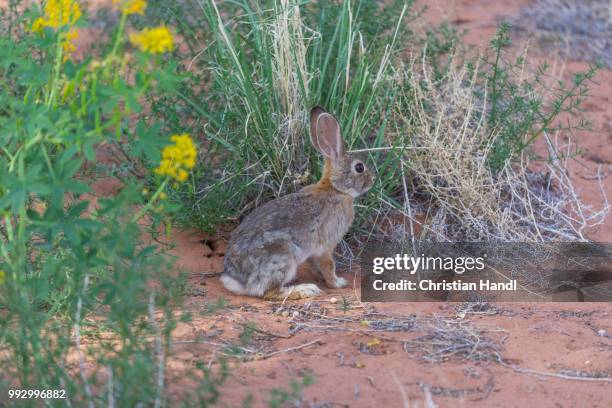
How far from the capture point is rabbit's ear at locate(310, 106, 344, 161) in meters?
5.87

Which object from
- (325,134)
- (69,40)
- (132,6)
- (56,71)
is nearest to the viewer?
(132,6)

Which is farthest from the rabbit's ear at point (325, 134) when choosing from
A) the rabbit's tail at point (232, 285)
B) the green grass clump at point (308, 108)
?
the rabbit's tail at point (232, 285)

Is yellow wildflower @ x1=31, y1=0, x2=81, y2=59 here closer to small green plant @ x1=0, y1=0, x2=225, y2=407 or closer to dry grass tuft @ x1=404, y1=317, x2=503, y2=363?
small green plant @ x1=0, y1=0, x2=225, y2=407

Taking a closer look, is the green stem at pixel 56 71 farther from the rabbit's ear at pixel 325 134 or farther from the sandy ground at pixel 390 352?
the rabbit's ear at pixel 325 134

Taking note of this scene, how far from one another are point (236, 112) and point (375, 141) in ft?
3.12

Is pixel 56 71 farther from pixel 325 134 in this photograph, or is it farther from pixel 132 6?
pixel 325 134

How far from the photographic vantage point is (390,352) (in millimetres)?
4695

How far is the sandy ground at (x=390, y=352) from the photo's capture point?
166 inches

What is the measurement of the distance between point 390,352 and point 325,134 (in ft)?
5.80

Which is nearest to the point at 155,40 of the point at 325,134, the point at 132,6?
the point at 132,6

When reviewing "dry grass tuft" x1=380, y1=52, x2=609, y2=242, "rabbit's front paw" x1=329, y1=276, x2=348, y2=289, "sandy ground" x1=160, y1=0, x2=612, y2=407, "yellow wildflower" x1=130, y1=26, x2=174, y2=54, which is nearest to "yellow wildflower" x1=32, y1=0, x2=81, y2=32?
"yellow wildflower" x1=130, y1=26, x2=174, y2=54

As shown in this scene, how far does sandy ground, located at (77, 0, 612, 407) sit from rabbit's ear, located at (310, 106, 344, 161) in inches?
34.6

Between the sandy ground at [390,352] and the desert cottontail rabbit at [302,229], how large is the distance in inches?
6.2

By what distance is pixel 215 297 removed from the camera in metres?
5.68
